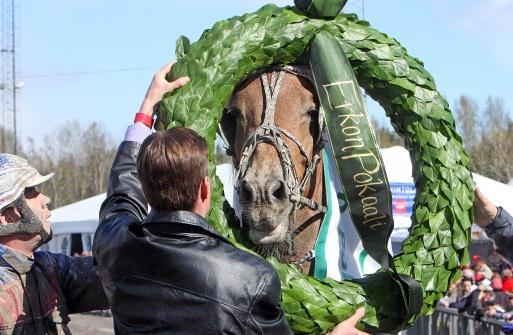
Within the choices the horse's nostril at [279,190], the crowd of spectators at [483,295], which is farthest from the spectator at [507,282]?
the horse's nostril at [279,190]

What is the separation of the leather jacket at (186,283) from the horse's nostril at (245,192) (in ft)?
5.83

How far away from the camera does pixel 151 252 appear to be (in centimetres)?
231

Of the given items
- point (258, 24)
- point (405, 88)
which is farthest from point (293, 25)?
point (405, 88)

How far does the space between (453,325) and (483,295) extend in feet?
2.38

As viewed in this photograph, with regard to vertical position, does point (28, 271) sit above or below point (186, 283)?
below

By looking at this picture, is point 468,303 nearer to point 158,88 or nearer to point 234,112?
point 234,112

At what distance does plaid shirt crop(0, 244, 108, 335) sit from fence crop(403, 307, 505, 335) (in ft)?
23.1

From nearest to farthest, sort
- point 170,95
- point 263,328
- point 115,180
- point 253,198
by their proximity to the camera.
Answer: point 263,328
point 115,180
point 170,95
point 253,198

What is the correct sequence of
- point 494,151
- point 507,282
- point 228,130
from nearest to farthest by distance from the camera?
1. point 228,130
2. point 507,282
3. point 494,151

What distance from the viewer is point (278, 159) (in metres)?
4.37

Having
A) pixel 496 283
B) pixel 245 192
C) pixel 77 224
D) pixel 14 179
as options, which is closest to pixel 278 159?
pixel 245 192

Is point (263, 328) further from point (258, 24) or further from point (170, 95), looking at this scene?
point (258, 24)

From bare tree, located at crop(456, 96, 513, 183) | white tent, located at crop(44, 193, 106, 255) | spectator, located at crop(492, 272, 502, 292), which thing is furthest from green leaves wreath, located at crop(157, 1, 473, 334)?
bare tree, located at crop(456, 96, 513, 183)

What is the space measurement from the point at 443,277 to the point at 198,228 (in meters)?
1.95
